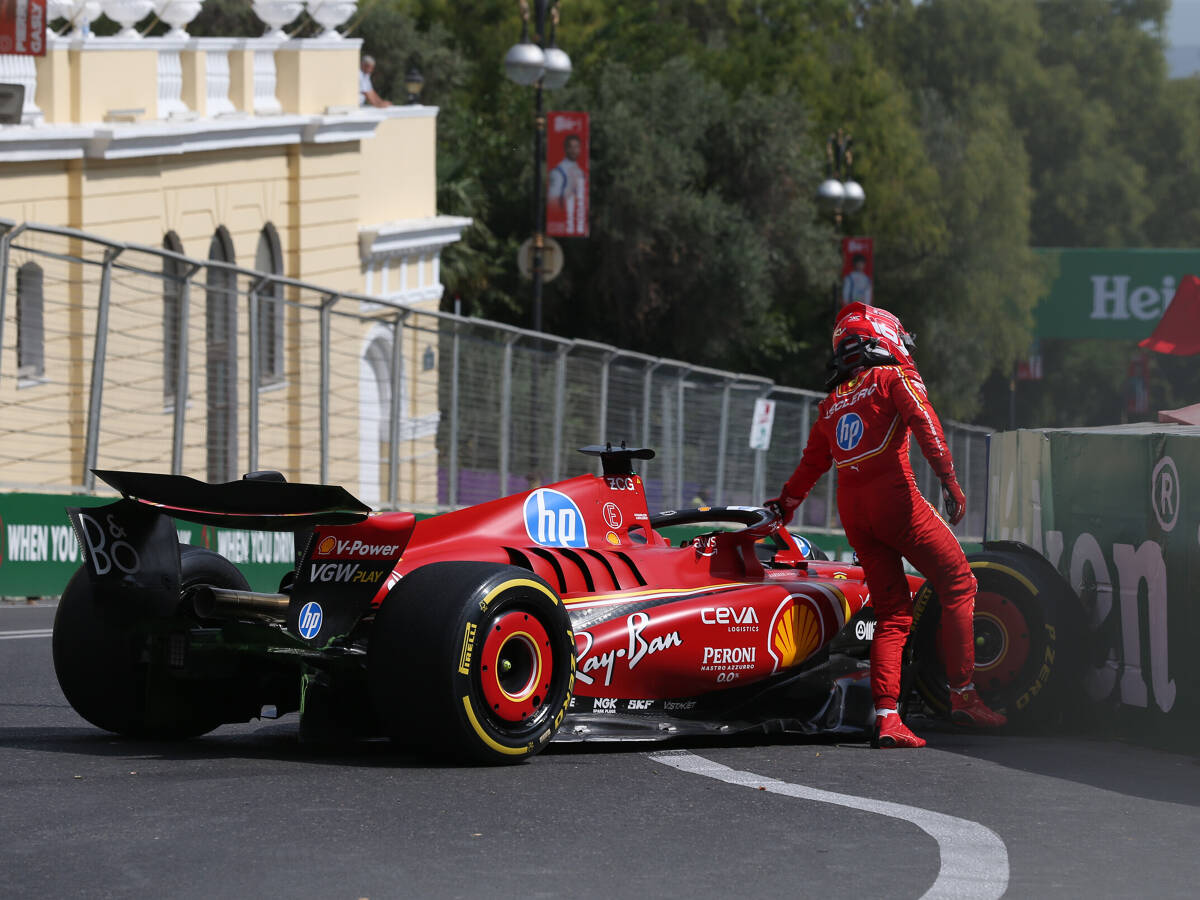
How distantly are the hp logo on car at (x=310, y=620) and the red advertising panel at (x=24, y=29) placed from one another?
1706cm

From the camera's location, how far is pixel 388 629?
23.6 ft

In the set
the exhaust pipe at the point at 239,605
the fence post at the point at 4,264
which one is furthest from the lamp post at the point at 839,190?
the exhaust pipe at the point at 239,605

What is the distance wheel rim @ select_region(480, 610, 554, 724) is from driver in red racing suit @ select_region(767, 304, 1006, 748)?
165cm

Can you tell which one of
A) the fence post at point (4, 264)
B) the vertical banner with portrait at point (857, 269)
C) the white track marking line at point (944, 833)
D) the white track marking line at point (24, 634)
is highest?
the vertical banner with portrait at point (857, 269)

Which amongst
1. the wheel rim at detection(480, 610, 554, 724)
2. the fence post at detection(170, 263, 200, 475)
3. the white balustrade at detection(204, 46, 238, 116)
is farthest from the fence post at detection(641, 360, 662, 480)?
the wheel rim at detection(480, 610, 554, 724)

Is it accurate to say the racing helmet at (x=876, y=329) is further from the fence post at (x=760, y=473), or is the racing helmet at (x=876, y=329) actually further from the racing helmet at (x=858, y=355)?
the fence post at (x=760, y=473)

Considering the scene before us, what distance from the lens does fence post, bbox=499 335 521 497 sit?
21234 mm

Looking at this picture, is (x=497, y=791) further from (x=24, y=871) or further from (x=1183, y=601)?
(x=1183, y=601)

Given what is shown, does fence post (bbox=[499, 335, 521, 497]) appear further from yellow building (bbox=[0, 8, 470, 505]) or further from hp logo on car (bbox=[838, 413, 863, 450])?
hp logo on car (bbox=[838, 413, 863, 450])

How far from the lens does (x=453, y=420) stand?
2059 centimetres

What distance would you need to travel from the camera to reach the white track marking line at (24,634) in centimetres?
1216

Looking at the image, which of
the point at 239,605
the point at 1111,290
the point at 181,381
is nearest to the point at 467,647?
the point at 239,605

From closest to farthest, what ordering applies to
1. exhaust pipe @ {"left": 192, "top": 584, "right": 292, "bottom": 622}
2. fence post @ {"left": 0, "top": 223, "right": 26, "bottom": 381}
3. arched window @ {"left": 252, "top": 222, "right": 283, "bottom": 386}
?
exhaust pipe @ {"left": 192, "top": 584, "right": 292, "bottom": 622} → fence post @ {"left": 0, "top": 223, "right": 26, "bottom": 381} → arched window @ {"left": 252, "top": 222, "right": 283, "bottom": 386}

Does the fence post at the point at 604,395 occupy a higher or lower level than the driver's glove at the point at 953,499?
higher
